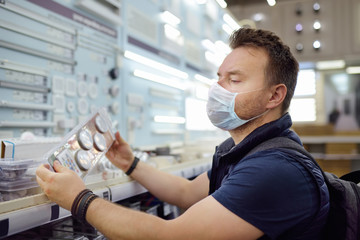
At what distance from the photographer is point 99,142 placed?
5.02 ft

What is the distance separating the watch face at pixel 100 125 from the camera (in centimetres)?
156

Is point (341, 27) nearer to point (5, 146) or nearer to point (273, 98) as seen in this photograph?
point (273, 98)

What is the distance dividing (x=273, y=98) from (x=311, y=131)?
5.04 metres

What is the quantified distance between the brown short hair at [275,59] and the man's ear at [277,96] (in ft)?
0.09

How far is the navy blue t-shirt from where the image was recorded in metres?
1.06

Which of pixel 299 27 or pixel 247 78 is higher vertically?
pixel 299 27

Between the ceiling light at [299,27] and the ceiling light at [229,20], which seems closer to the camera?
the ceiling light at [229,20]

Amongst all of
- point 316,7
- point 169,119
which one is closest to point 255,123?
point 169,119

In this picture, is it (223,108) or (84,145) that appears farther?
(223,108)

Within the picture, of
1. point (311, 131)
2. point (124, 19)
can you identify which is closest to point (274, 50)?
point (124, 19)

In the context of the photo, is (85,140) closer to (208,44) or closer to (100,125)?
(100,125)

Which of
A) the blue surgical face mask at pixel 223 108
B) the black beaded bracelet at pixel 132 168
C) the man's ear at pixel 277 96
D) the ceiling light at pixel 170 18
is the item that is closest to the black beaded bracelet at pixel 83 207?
the black beaded bracelet at pixel 132 168

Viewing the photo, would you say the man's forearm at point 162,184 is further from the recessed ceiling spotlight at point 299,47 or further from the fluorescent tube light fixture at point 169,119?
the recessed ceiling spotlight at point 299,47

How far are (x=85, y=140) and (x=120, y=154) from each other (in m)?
0.38
